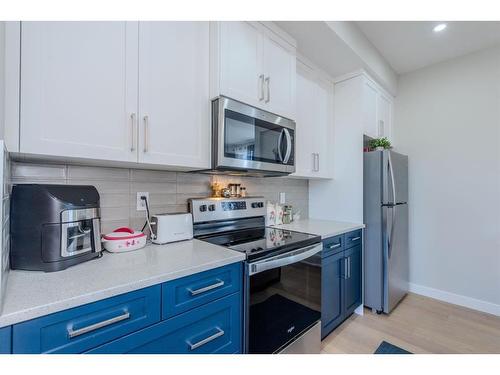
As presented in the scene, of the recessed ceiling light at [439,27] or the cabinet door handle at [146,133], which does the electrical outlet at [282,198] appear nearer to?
the cabinet door handle at [146,133]

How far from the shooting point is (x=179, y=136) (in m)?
1.36

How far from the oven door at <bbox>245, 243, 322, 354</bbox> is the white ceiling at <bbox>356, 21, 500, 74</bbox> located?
6.72 feet

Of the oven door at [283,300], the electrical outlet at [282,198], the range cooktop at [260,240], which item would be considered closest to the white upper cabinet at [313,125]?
the electrical outlet at [282,198]

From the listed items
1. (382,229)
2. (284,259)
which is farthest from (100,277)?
(382,229)

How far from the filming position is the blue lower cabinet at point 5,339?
0.65 metres

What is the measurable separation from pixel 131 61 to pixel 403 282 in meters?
3.12

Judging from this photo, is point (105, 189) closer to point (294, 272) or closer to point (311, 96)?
point (294, 272)

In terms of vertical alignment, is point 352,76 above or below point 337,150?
above

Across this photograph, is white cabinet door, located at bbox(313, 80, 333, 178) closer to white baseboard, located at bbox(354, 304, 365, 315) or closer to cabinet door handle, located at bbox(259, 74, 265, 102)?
cabinet door handle, located at bbox(259, 74, 265, 102)

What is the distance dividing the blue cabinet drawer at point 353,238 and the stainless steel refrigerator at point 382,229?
150 mm

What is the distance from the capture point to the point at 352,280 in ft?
7.21

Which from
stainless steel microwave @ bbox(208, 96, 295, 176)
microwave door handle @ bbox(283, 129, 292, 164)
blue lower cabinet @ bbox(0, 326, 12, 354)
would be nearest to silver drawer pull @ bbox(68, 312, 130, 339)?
blue lower cabinet @ bbox(0, 326, 12, 354)

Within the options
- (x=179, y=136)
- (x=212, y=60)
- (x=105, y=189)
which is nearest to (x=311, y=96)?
(x=212, y=60)
